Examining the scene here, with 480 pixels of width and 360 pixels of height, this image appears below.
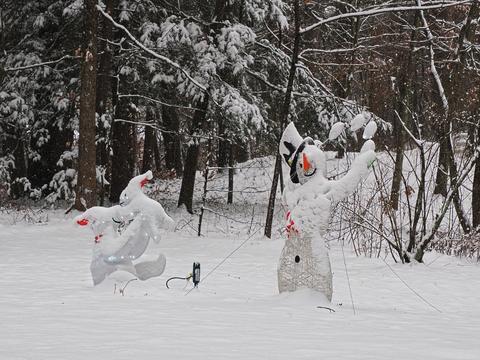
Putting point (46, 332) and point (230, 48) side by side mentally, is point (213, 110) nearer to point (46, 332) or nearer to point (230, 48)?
point (230, 48)

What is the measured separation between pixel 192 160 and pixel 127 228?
9.00 metres

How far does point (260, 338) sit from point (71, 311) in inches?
77.5

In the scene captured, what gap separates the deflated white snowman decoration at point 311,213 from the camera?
6238 mm

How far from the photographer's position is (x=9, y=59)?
617 inches

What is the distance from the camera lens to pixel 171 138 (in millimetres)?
23375

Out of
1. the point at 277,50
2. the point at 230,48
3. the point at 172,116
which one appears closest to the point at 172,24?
the point at 230,48

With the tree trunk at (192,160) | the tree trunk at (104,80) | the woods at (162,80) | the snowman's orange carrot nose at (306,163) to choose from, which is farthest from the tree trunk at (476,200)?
the tree trunk at (104,80)

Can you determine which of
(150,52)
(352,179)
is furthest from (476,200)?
(150,52)

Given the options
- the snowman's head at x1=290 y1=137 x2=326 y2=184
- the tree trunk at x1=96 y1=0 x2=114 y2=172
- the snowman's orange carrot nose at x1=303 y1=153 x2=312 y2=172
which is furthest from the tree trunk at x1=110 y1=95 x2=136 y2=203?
Result: the snowman's orange carrot nose at x1=303 y1=153 x2=312 y2=172

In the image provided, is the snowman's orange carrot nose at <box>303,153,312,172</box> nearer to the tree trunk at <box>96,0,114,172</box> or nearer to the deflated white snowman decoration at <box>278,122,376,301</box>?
the deflated white snowman decoration at <box>278,122,376,301</box>

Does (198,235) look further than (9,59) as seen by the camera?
No

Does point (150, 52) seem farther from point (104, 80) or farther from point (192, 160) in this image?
point (192, 160)

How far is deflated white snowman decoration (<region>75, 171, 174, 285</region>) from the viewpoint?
23.2 ft

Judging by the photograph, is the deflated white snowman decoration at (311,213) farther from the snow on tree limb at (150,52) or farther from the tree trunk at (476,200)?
the snow on tree limb at (150,52)
